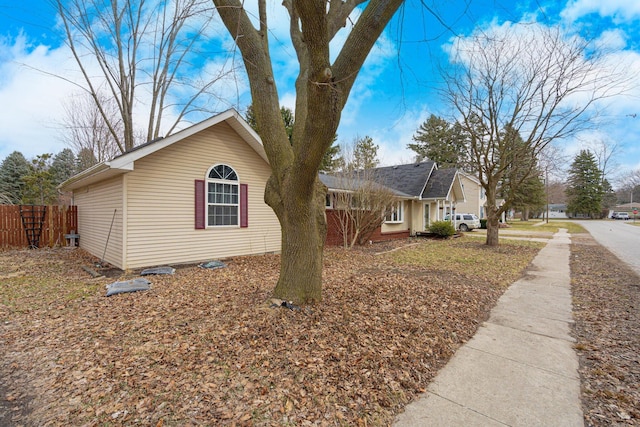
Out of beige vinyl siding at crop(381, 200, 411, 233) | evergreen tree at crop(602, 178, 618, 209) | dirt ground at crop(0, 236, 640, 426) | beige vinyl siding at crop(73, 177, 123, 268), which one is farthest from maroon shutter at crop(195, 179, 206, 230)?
evergreen tree at crop(602, 178, 618, 209)

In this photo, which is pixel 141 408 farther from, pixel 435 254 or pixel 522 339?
pixel 435 254

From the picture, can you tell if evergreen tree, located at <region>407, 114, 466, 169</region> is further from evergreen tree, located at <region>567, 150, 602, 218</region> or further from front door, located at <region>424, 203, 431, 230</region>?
evergreen tree, located at <region>567, 150, 602, 218</region>

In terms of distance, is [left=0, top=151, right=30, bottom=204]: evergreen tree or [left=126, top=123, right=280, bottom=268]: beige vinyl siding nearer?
[left=126, top=123, right=280, bottom=268]: beige vinyl siding

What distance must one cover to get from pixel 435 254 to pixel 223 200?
26.5 ft

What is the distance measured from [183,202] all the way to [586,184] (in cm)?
6657

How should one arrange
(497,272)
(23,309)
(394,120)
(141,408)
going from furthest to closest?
(497,272) < (394,120) < (23,309) < (141,408)

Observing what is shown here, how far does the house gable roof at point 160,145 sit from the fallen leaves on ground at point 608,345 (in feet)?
26.5

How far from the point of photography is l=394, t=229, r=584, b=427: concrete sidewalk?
238cm

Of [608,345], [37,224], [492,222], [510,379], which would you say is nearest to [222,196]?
[510,379]

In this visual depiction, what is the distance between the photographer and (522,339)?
3.89 m

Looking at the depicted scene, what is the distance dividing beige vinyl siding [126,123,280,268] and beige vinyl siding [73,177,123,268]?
473 mm

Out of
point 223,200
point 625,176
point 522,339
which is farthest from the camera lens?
point 625,176

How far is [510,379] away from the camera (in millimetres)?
2934

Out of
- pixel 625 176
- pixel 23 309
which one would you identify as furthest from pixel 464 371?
pixel 625 176
